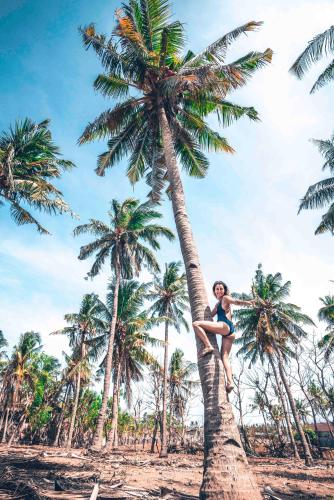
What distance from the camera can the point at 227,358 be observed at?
4.66m

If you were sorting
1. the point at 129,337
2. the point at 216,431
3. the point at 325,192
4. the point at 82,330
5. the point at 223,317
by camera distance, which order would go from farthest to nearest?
the point at 82,330, the point at 129,337, the point at 325,192, the point at 223,317, the point at 216,431

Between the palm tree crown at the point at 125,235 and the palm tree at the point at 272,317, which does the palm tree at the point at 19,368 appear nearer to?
the palm tree crown at the point at 125,235

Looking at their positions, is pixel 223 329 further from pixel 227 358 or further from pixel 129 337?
pixel 129 337

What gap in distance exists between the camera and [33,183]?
12.5m

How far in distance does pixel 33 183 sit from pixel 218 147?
7.78m

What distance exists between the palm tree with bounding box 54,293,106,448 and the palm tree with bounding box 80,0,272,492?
14835 millimetres

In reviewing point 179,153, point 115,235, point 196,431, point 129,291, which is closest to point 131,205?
point 115,235

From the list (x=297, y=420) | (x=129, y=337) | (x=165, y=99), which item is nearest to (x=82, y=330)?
(x=129, y=337)

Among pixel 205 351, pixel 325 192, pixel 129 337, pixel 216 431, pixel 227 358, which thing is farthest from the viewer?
pixel 129 337

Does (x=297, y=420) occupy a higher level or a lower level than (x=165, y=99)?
lower

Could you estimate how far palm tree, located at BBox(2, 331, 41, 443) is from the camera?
27.8 m

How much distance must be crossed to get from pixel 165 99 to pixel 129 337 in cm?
1665

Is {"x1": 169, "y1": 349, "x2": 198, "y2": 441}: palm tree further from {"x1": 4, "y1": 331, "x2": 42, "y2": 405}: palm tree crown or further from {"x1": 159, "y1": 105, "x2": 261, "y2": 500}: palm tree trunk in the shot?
{"x1": 159, "y1": 105, "x2": 261, "y2": 500}: palm tree trunk

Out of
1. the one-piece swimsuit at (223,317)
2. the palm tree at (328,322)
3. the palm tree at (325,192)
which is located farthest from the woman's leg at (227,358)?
the palm tree at (328,322)
